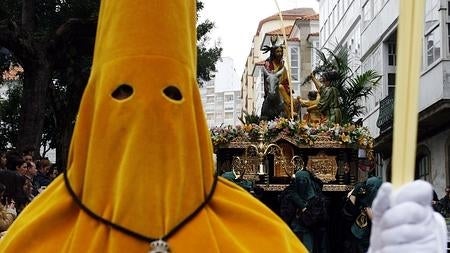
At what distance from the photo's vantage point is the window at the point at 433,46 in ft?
69.5

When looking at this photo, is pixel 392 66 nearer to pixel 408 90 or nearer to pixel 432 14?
pixel 432 14

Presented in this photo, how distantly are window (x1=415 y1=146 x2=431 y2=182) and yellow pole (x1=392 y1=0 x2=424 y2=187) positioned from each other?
22773 mm

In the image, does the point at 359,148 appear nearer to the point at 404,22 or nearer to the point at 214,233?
the point at 214,233

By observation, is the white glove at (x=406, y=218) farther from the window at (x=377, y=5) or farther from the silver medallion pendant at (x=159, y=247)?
the window at (x=377, y=5)

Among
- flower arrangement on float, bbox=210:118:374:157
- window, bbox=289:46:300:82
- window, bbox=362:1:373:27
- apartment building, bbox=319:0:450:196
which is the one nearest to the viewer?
flower arrangement on float, bbox=210:118:374:157

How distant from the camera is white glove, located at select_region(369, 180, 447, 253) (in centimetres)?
158

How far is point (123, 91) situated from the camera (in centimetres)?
245

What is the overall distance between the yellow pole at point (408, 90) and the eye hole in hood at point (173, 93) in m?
0.99

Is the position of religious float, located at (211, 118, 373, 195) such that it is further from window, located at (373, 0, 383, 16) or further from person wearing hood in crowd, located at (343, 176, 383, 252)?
window, located at (373, 0, 383, 16)

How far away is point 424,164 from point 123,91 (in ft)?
75.4

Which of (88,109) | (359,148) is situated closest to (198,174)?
(88,109)

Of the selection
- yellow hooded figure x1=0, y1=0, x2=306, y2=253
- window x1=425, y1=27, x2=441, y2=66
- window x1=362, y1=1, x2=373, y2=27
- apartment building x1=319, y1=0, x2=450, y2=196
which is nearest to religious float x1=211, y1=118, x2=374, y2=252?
apartment building x1=319, y1=0, x2=450, y2=196

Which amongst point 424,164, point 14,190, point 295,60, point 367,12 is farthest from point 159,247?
point 295,60

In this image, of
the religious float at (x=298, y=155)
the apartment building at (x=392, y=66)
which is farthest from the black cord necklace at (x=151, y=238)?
the apartment building at (x=392, y=66)
